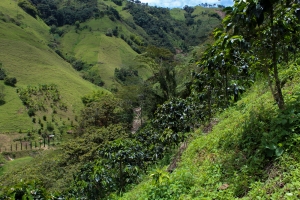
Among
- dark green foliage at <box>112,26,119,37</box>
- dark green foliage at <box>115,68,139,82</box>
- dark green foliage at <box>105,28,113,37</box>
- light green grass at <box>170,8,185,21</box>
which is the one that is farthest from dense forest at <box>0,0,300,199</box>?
light green grass at <box>170,8,185,21</box>

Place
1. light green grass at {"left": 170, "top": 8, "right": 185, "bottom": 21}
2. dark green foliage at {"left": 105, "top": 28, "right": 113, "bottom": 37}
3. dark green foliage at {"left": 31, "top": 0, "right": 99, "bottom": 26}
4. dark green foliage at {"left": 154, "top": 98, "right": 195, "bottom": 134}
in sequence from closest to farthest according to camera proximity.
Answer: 1. dark green foliage at {"left": 154, "top": 98, "right": 195, "bottom": 134}
2. dark green foliage at {"left": 105, "top": 28, "right": 113, "bottom": 37}
3. dark green foliage at {"left": 31, "top": 0, "right": 99, "bottom": 26}
4. light green grass at {"left": 170, "top": 8, "right": 185, "bottom": 21}

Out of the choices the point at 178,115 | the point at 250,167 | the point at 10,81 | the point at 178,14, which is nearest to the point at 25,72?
the point at 10,81

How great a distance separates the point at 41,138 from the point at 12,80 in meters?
21.5

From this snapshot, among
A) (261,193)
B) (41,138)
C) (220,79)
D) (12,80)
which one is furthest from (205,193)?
(12,80)

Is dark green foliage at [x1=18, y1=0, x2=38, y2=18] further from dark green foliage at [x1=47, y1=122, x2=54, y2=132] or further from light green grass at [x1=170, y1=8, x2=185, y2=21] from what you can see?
light green grass at [x1=170, y1=8, x2=185, y2=21]

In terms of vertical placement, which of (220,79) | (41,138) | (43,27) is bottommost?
(41,138)

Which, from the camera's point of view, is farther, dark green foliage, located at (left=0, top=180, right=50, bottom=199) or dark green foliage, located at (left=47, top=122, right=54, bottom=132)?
dark green foliage, located at (left=47, top=122, right=54, bottom=132)

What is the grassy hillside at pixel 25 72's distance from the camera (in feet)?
170

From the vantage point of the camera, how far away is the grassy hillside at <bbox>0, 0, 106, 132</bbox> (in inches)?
2042

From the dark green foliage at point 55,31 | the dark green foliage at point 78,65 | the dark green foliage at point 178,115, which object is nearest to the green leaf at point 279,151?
the dark green foliage at point 178,115

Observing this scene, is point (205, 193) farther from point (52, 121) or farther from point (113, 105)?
point (52, 121)

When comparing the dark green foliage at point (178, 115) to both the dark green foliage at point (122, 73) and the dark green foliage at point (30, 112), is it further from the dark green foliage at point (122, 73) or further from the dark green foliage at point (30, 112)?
the dark green foliage at point (122, 73)

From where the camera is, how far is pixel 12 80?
196 feet

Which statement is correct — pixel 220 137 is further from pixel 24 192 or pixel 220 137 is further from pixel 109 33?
pixel 109 33
